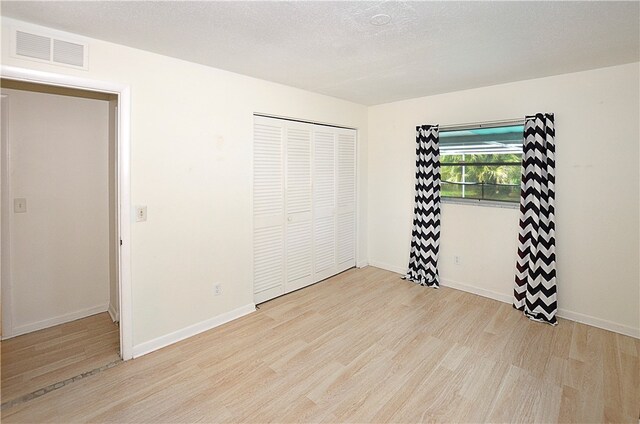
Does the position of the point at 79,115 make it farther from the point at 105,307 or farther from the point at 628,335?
the point at 628,335

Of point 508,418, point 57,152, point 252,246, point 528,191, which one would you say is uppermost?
point 57,152

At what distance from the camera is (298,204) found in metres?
3.84

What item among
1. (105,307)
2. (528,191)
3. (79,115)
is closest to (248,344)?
(105,307)

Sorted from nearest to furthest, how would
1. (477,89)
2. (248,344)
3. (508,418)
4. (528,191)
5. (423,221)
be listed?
(508,418) < (248,344) < (528,191) < (477,89) < (423,221)

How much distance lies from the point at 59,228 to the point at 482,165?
4452mm

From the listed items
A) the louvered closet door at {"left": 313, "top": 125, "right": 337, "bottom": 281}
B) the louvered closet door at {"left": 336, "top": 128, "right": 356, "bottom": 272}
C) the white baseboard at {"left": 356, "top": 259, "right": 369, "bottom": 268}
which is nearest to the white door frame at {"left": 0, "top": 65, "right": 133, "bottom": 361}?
the louvered closet door at {"left": 313, "top": 125, "right": 337, "bottom": 281}

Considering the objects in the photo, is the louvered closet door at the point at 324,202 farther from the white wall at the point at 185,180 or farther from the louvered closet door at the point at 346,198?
the white wall at the point at 185,180

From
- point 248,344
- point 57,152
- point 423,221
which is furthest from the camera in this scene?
point 423,221

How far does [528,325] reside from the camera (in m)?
3.03

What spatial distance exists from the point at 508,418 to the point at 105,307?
12.0 feet

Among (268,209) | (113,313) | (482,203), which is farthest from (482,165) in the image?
(113,313)

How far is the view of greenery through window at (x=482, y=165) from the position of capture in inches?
137

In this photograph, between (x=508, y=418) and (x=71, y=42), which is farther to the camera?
(x=71, y=42)

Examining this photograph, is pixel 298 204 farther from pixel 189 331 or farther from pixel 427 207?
pixel 189 331
